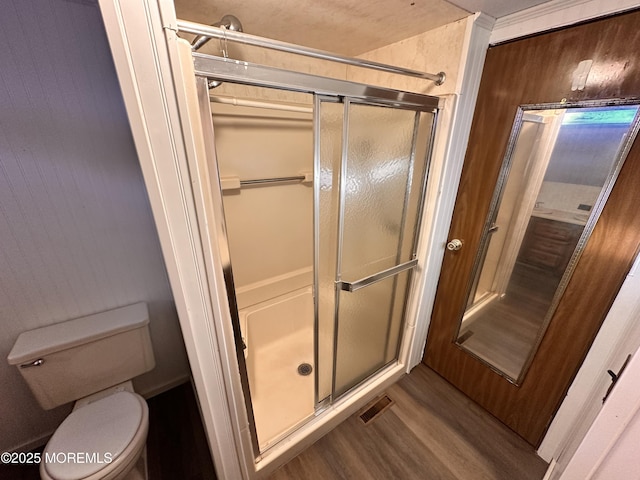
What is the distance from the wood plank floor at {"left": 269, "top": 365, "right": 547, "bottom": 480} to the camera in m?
1.28

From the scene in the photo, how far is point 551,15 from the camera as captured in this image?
1000mm

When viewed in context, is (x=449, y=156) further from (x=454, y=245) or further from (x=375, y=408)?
(x=375, y=408)

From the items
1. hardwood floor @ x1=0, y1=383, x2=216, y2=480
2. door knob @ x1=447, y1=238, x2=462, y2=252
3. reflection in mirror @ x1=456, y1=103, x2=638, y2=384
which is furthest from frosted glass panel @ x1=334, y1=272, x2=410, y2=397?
hardwood floor @ x1=0, y1=383, x2=216, y2=480

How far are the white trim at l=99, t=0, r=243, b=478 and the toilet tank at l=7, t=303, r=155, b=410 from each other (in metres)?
0.71

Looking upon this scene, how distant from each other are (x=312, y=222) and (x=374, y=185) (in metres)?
0.36

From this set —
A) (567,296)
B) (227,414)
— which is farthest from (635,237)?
(227,414)

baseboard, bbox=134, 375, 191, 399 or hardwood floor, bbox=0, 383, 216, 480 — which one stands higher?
baseboard, bbox=134, 375, 191, 399

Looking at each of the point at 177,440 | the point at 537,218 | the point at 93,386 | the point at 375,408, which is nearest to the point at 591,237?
the point at 537,218

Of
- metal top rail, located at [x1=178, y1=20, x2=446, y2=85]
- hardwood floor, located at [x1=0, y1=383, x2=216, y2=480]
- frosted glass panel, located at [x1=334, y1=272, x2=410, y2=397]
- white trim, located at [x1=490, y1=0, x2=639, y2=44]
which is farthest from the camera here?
frosted glass panel, located at [x1=334, y1=272, x2=410, y2=397]

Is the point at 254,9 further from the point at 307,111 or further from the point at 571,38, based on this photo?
the point at 571,38

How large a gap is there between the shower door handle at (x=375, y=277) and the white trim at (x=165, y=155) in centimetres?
62

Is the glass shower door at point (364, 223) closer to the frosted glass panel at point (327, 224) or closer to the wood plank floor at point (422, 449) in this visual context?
the frosted glass panel at point (327, 224)

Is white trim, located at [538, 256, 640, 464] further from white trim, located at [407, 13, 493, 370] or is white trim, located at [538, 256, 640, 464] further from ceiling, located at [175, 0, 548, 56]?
ceiling, located at [175, 0, 548, 56]

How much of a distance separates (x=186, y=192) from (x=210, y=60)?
13.3 inches
